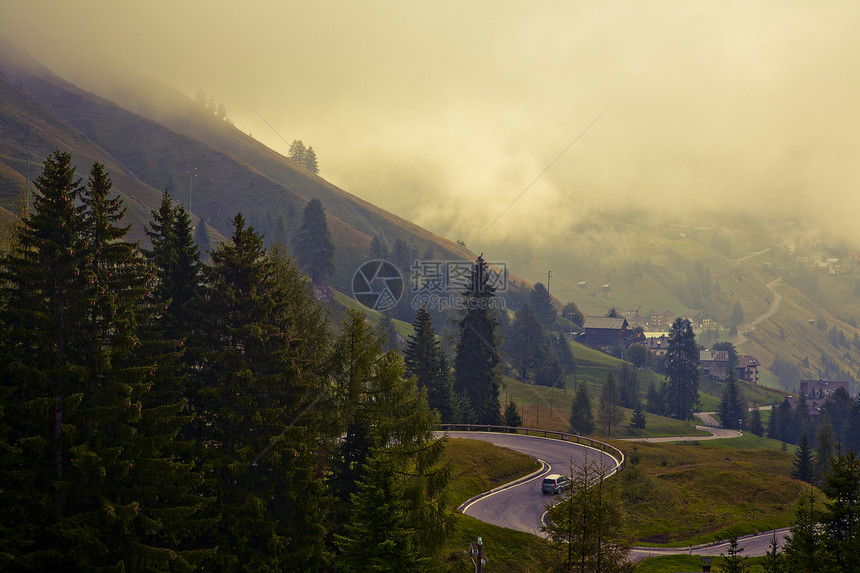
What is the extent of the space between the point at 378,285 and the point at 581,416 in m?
79.7

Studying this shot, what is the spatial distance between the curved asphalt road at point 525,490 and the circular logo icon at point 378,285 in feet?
321

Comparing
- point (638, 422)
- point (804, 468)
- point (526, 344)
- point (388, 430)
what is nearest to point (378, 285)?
point (526, 344)

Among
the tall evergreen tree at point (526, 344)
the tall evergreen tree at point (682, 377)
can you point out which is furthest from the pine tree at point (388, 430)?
the tall evergreen tree at point (682, 377)

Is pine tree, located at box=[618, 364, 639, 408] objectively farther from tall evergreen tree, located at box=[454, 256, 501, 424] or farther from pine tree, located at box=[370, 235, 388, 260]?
pine tree, located at box=[370, 235, 388, 260]

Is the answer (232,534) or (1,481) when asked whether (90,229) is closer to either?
(1,481)

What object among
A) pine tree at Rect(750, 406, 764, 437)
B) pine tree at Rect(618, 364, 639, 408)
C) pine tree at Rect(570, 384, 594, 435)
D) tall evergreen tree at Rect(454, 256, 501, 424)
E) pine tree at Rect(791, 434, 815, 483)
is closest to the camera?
pine tree at Rect(791, 434, 815, 483)

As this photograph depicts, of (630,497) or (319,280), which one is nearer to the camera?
(630,497)

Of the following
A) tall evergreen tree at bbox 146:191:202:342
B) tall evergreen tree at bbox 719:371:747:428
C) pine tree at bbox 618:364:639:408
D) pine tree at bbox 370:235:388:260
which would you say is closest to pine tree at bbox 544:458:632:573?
tall evergreen tree at bbox 146:191:202:342

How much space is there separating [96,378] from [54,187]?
7.92 m

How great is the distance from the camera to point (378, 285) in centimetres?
16750

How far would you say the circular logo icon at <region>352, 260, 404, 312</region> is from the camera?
6344 inches

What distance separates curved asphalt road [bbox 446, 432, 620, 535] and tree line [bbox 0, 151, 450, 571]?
1026 centimetres

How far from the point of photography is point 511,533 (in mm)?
39281

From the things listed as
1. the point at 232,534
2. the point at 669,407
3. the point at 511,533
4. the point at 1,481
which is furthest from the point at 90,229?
the point at 669,407
